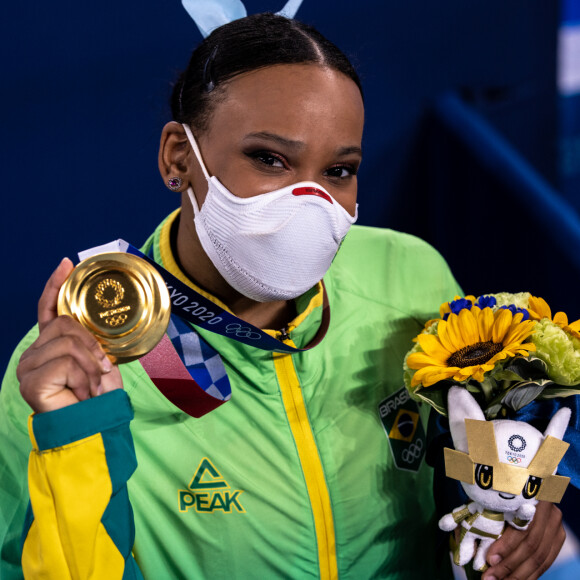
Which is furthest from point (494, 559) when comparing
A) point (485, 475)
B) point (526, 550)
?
point (485, 475)

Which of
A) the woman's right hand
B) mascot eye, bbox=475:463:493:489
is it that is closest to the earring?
the woman's right hand

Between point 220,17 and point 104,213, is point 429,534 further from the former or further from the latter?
point 104,213

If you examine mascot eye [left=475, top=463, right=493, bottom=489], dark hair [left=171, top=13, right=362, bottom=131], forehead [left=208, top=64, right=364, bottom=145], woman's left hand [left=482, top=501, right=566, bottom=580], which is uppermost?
dark hair [left=171, top=13, right=362, bottom=131]

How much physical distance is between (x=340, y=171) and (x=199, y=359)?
435 millimetres

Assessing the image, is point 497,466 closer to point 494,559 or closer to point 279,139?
point 494,559

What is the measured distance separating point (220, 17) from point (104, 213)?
121 cm

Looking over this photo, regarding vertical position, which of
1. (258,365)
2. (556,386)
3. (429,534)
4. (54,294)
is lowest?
(429,534)

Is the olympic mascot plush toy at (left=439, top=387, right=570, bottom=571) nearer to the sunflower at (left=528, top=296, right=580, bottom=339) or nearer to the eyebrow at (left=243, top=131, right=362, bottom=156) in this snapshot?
the sunflower at (left=528, top=296, right=580, bottom=339)

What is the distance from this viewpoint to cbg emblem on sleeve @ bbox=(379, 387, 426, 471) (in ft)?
5.63

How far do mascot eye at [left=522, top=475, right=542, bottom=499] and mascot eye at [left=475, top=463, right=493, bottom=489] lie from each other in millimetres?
60

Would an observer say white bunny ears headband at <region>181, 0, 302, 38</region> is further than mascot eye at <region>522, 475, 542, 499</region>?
Yes

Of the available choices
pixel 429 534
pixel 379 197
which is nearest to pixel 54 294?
pixel 429 534

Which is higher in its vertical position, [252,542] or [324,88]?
[324,88]

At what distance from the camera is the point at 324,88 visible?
4.86 ft
